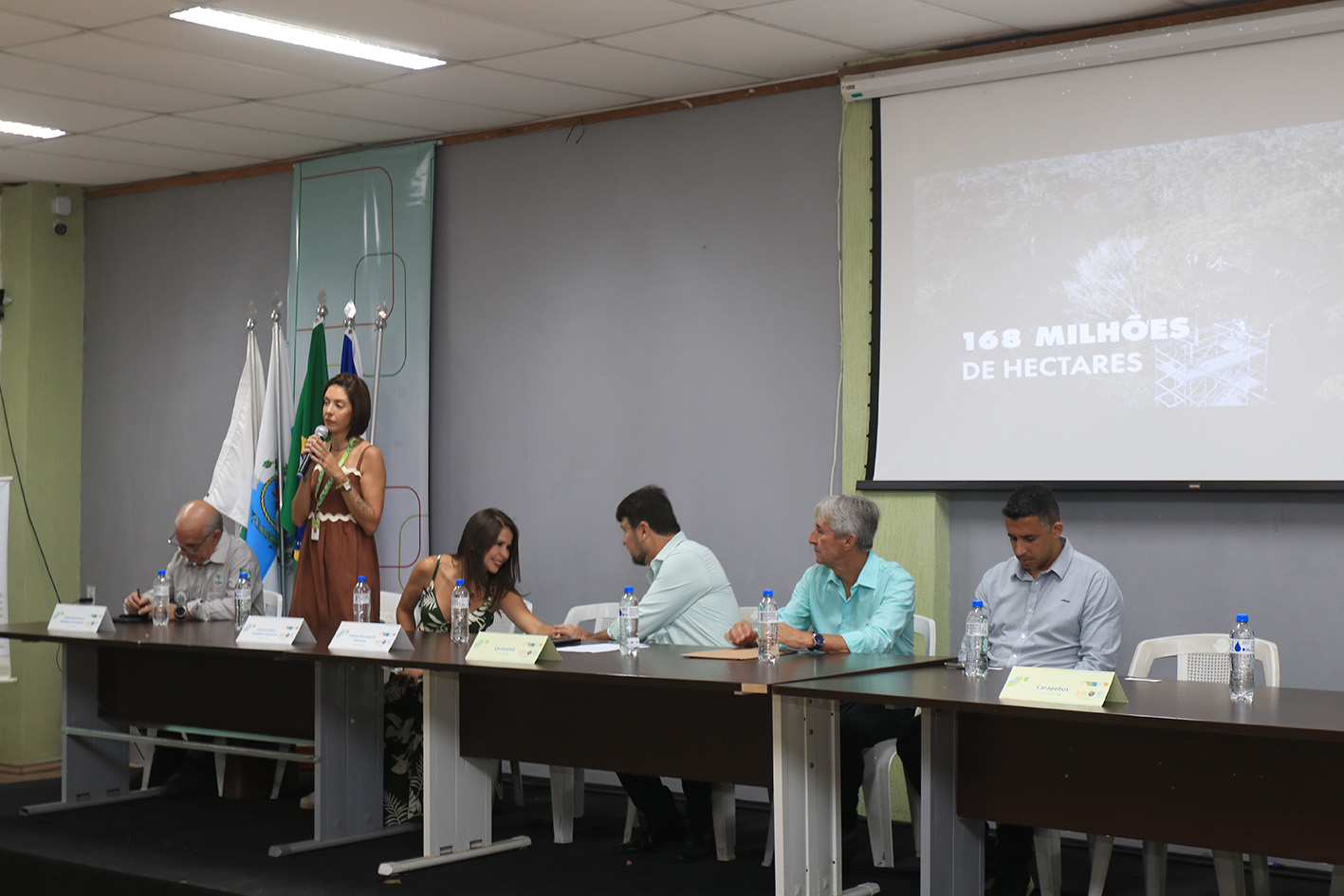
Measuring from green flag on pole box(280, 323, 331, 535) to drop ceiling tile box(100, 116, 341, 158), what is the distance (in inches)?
33.5

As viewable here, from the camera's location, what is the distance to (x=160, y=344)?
24.4ft

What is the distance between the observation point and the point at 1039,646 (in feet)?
13.5

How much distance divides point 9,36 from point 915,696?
3.79 metres

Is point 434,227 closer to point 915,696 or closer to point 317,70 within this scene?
point 317,70

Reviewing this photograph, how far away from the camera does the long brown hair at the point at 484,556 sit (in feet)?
15.9

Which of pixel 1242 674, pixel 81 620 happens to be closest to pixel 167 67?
pixel 81 620

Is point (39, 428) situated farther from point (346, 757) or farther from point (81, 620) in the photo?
point (346, 757)

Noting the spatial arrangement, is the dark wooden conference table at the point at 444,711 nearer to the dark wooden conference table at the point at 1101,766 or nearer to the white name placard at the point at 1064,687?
the dark wooden conference table at the point at 1101,766

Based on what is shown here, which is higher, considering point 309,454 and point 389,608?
point 309,454

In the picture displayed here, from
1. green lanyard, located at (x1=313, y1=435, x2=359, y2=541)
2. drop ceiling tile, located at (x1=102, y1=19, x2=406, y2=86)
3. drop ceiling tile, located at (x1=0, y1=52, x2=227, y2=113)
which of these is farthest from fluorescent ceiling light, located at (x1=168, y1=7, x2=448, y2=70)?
green lanyard, located at (x1=313, y1=435, x2=359, y2=541)

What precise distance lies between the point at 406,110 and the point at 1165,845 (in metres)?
4.06

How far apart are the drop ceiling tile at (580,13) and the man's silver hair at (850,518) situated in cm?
164

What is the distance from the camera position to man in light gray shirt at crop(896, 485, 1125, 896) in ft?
13.1

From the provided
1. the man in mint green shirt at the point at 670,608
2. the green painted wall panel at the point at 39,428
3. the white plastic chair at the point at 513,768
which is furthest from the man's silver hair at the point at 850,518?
the green painted wall panel at the point at 39,428
